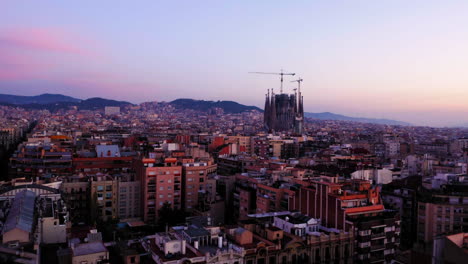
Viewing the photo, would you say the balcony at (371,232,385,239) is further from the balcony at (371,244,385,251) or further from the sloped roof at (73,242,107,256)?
the sloped roof at (73,242,107,256)

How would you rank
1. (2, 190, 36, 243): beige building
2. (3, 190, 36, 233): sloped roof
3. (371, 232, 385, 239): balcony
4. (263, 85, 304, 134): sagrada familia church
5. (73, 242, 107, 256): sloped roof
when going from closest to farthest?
(73, 242, 107, 256): sloped roof, (2, 190, 36, 243): beige building, (3, 190, 36, 233): sloped roof, (371, 232, 385, 239): balcony, (263, 85, 304, 134): sagrada familia church

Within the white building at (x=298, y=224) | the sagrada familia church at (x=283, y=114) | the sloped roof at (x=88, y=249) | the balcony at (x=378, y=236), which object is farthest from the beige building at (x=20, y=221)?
the sagrada familia church at (x=283, y=114)

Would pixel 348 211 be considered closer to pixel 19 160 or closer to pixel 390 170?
pixel 390 170

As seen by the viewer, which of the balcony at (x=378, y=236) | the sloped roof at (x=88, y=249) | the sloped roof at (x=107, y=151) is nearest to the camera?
the sloped roof at (x=88, y=249)

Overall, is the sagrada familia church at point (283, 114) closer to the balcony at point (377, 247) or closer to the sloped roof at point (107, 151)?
the sloped roof at point (107, 151)

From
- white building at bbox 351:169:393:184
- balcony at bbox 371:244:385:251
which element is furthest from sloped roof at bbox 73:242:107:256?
white building at bbox 351:169:393:184

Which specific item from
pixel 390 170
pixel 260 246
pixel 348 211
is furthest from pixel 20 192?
pixel 390 170

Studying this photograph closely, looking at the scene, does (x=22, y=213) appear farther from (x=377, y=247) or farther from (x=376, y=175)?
(x=376, y=175)

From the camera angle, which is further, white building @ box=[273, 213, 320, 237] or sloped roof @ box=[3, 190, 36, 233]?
white building @ box=[273, 213, 320, 237]
